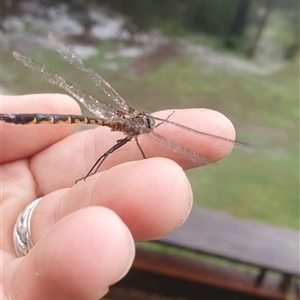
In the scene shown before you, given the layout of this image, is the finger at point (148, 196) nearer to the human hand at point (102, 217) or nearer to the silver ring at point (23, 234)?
the human hand at point (102, 217)

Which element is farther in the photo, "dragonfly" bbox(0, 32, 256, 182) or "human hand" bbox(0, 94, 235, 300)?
"dragonfly" bbox(0, 32, 256, 182)

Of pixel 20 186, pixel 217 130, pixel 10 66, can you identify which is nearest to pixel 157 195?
pixel 217 130

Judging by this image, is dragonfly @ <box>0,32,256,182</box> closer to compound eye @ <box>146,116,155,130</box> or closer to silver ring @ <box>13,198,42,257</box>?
compound eye @ <box>146,116,155,130</box>

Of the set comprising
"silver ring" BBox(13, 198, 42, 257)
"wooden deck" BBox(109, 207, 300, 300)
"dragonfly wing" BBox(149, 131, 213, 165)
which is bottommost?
"wooden deck" BBox(109, 207, 300, 300)

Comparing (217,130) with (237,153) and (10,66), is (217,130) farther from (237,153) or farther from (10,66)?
(10,66)

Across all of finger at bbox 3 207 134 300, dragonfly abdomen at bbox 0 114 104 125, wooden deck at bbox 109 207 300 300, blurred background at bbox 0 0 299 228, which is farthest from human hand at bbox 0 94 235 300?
blurred background at bbox 0 0 299 228
